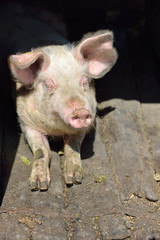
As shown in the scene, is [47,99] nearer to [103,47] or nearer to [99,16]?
[103,47]

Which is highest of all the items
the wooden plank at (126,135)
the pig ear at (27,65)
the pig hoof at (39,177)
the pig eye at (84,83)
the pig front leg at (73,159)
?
the pig ear at (27,65)

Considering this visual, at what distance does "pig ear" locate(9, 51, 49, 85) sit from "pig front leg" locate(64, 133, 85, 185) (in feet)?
2.24

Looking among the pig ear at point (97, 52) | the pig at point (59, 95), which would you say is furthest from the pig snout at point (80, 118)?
the pig ear at point (97, 52)

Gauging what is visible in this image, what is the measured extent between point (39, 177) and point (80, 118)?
661 mm

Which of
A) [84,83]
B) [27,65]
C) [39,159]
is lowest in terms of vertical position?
[39,159]

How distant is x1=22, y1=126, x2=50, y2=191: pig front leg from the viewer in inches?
133

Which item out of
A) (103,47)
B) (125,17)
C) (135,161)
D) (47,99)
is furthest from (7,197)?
(125,17)

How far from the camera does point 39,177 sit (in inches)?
135

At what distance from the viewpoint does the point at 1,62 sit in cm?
453

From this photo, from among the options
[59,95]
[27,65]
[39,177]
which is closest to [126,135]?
[59,95]

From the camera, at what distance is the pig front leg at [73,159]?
11.4 feet

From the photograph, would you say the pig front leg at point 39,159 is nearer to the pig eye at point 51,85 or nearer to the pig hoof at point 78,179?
the pig hoof at point 78,179

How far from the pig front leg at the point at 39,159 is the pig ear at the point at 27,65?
531 millimetres

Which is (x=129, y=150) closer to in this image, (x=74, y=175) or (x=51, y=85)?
(x=74, y=175)
